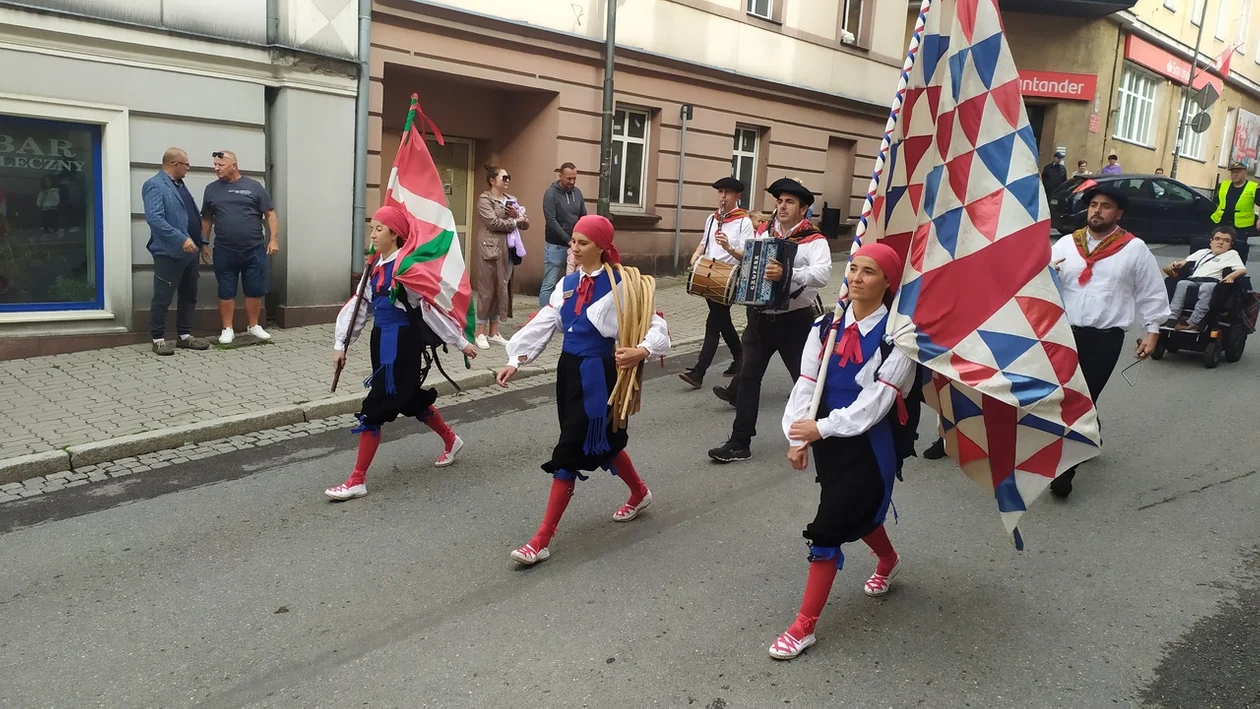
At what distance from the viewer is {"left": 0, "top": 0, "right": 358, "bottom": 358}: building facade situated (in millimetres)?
8531

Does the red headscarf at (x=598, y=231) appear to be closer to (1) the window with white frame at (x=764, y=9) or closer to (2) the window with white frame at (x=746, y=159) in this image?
(2) the window with white frame at (x=746, y=159)

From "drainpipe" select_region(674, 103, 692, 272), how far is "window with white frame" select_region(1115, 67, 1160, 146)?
54.5 feet

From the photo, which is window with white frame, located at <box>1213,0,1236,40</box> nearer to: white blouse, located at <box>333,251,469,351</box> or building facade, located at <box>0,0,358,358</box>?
building facade, located at <box>0,0,358,358</box>

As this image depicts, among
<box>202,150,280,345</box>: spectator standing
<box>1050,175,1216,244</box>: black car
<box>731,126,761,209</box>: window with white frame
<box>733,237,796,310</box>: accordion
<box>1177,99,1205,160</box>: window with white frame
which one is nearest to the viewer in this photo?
<box>733,237,796,310</box>: accordion

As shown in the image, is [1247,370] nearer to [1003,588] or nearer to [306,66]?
[1003,588]

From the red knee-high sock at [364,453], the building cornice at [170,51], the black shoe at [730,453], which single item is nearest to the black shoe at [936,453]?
the black shoe at [730,453]

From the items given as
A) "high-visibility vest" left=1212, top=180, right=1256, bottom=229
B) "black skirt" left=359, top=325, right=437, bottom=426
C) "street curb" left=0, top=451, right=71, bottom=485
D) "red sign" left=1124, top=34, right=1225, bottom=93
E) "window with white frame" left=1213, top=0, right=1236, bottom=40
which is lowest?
"street curb" left=0, top=451, right=71, bottom=485

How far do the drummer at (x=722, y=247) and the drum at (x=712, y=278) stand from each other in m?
0.07

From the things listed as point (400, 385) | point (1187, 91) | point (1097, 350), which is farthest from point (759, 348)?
point (1187, 91)

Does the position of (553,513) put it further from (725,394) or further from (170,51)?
(170,51)

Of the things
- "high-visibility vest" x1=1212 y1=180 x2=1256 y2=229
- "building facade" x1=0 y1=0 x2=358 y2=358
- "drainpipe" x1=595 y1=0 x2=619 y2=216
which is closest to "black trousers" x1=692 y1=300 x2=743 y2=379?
"drainpipe" x1=595 y1=0 x2=619 y2=216

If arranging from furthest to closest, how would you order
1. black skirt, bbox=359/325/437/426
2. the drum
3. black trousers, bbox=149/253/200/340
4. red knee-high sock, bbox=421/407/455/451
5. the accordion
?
black trousers, bbox=149/253/200/340, the drum, the accordion, red knee-high sock, bbox=421/407/455/451, black skirt, bbox=359/325/437/426

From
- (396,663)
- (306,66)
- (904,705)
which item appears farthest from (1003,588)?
(306,66)

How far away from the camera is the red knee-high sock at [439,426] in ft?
19.4
